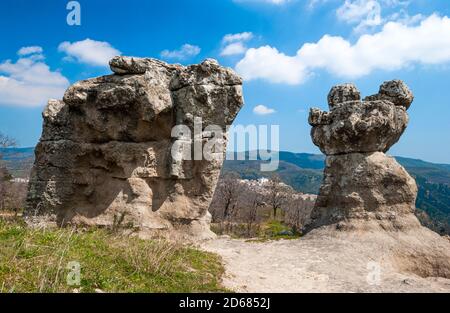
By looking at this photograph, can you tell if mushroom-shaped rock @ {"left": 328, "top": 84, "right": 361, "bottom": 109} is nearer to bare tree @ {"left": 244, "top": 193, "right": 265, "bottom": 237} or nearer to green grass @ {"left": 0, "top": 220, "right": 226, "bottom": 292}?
green grass @ {"left": 0, "top": 220, "right": 226, "bottom": 292}

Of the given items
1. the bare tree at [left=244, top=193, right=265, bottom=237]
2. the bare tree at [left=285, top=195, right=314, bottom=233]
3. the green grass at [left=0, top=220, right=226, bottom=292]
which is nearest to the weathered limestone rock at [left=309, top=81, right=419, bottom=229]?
the green grass at [left=0, top=220, right=226, bottom=292]

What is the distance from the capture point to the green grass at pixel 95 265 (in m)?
6.69

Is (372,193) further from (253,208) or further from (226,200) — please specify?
(253,208)

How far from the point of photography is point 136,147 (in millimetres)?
16094

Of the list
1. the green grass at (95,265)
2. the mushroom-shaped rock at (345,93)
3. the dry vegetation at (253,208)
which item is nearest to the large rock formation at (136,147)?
the green grass at (95,265)

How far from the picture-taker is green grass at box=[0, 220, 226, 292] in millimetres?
6691

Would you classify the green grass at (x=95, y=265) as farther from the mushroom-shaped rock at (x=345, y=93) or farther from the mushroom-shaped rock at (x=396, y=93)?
the mushroom-shaped rock at (x=396, y=93)

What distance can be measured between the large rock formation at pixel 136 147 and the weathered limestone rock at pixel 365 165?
462 cm

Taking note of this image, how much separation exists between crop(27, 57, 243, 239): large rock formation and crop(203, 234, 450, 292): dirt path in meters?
2.55

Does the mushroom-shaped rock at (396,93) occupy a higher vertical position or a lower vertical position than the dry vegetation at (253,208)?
higher

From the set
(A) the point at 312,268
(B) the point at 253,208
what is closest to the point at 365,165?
(A) the point at 312,268

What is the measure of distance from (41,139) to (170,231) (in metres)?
6.82
